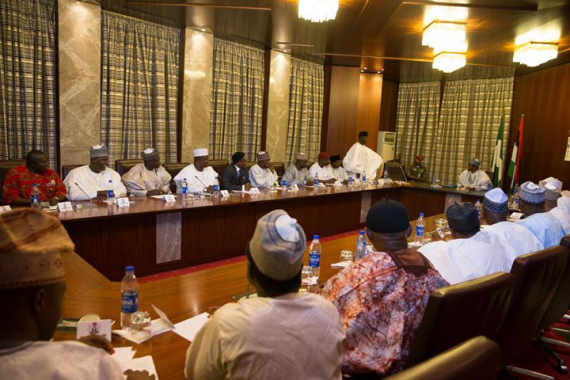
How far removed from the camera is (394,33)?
6.05 metres

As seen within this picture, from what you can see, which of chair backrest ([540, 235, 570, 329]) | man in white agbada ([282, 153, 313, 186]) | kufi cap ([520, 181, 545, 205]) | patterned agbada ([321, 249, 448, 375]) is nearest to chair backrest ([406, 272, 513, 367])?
patterned agbada ([321, 249, 448, 375])

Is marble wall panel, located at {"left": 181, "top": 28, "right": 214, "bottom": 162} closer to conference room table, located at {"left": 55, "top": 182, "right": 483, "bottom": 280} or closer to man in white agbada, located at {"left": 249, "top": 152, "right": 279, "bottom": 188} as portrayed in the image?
man in white agbada, located at {"left": 249, "top": 152, "right": 279, "bottom": 188}

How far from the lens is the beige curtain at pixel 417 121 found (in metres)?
10.7

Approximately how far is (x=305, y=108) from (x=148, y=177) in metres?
4.60

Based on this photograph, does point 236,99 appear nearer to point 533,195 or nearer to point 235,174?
point 235,174

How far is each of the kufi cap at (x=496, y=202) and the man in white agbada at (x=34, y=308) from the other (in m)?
3.08

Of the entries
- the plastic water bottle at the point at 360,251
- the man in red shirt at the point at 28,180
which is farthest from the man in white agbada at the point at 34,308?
the man in red shirt at the point at 28,180

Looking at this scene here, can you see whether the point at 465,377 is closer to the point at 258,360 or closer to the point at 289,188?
the point at 258,360

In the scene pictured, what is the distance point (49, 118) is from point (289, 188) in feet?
10.6

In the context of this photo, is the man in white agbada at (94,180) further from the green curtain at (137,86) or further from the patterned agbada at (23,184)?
the green curtain at (137,86)

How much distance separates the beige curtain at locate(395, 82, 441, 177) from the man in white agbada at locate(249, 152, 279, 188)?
606cm

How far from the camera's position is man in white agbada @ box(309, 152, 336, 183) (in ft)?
23.6

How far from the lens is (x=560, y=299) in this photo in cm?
238

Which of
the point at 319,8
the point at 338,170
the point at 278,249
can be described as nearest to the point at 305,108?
the point at 338,170
